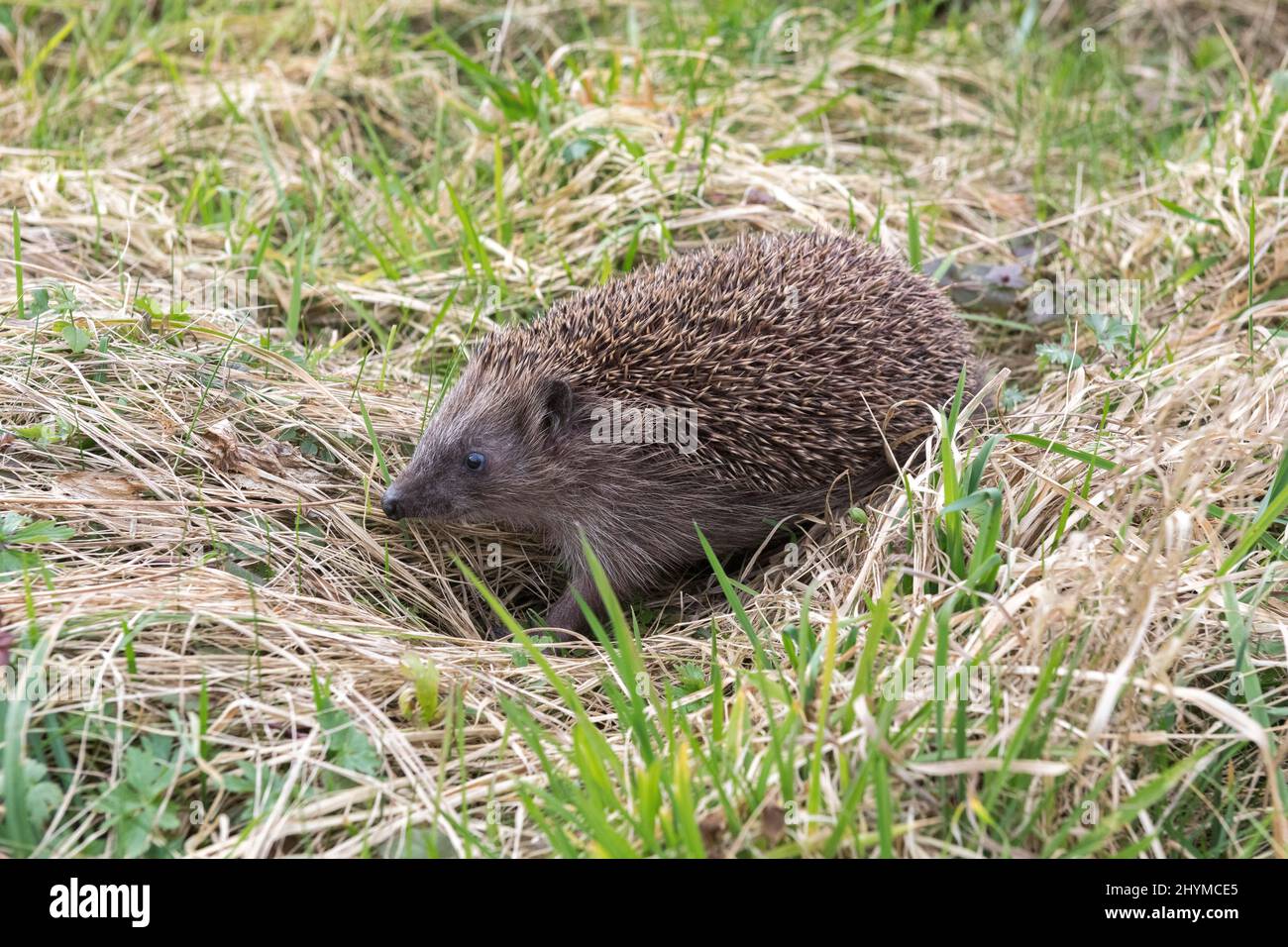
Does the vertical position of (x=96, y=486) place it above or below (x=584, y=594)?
above

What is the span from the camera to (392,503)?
520 cm

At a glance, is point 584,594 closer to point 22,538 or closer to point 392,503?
point 392,503

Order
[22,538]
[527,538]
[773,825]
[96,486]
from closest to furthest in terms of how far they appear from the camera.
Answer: [773,825] < [22,538] < [96,486] < [527,538]

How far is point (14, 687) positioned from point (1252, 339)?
16.8 ft

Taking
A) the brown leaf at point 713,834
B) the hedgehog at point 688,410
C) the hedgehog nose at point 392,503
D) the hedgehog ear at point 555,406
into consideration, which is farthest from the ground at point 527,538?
the hedgehog ear at point 555,406

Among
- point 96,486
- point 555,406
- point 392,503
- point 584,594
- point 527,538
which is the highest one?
point 555,406

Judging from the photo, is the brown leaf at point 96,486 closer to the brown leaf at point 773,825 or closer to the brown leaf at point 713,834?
the brown leaf at point 713,834

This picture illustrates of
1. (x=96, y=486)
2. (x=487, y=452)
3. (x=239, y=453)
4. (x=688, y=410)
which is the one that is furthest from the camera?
(x=487, y=452)

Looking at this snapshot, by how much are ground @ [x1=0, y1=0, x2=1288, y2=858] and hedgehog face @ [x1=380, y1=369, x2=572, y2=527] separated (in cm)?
26

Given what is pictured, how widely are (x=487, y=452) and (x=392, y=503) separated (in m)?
0.57

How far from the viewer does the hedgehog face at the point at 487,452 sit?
5.42m

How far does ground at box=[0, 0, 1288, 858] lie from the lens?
3.47m

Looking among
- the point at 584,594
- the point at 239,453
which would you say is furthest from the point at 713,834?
the point at 239,453

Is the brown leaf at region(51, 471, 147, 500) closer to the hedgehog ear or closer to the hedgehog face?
the hedgehog face
